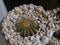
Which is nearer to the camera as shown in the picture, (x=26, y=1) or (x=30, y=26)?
(x=30, y=26)

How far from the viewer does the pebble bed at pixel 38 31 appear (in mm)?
1124

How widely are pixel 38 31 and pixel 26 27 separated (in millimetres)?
74

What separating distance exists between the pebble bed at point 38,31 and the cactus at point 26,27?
0.07 ft

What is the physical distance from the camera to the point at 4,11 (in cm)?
138

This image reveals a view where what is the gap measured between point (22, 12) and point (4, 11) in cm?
20

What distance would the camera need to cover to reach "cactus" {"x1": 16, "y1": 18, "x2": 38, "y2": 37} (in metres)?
1.13

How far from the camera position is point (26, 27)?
44.3 inches

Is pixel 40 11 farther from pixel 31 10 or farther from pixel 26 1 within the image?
pixel 26 1

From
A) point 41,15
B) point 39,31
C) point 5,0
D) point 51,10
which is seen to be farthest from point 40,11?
point 5,0

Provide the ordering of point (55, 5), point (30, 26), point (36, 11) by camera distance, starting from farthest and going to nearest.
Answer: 1. point (55, 5)
2. point (36, 11)
3. point (30, 26)

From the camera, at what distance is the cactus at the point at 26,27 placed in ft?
3.70

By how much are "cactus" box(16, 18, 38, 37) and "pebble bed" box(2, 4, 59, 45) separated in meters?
0.02

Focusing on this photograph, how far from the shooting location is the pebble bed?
1.12 m

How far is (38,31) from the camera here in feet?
3.78
